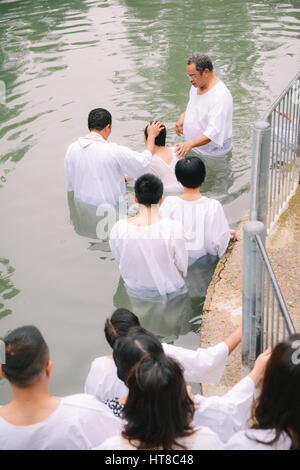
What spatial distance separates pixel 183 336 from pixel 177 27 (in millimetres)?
8830

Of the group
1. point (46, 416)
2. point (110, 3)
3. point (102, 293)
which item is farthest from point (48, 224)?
point (110, 3)

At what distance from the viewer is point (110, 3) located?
1436cm

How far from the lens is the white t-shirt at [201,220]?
5547mm

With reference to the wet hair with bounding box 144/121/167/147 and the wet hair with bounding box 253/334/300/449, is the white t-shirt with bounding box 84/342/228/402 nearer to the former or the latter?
the wet hair with bounding box 253/334/300/449

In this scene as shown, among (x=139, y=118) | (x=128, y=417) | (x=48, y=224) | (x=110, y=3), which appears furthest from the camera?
(x=110, y=3)

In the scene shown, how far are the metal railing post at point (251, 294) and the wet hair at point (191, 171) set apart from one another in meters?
1.63

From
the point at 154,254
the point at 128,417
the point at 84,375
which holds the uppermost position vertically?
the point at 128,417

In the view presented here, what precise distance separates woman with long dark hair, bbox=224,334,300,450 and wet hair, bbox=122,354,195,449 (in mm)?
299

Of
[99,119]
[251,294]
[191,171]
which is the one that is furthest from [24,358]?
[99,119]

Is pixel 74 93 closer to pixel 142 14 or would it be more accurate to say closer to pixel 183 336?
pixel 142 14

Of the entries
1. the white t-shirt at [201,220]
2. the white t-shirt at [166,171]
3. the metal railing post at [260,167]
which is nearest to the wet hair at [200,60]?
the white t-shirt at [166,171]

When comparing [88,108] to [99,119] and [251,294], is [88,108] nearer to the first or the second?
[99,119]

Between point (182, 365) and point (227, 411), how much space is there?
1.73ft

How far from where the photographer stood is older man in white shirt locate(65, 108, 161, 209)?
654cm
